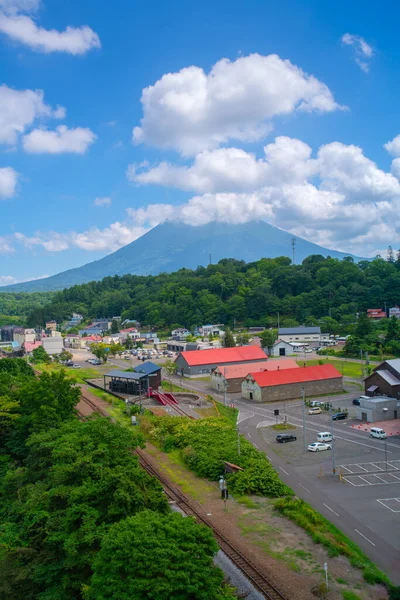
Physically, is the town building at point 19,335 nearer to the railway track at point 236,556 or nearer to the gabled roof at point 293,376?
the gabled roof at point 293,376

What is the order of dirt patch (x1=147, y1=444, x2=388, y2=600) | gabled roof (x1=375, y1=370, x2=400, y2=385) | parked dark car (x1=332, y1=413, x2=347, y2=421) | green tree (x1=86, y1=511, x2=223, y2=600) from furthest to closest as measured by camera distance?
gabled roof (x1=375, y1=370, x2=400, y2=385), parked dark car (x1=332, y1=413, x2=347, y2=421), dirt patch (x1=147, y1=444, x2=388, y2=600), green tree (x1=86, y1=511, x2=223, y2=600)

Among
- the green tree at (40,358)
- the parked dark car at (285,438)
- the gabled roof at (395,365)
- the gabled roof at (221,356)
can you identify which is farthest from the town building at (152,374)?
the green tree at (40,358)

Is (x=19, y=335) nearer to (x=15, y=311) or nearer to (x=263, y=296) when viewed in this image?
(x=263, y=296)

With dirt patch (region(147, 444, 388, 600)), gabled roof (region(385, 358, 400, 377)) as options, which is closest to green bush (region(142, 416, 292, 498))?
dirt patch (region(147, 444, 388, 600))

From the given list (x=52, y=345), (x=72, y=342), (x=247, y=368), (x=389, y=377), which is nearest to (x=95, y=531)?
(x=389, y=377)

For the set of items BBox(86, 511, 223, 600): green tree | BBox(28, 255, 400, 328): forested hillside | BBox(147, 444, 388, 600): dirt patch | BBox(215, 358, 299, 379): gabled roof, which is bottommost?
BBox(147, 444, 388, 600): dirt patch

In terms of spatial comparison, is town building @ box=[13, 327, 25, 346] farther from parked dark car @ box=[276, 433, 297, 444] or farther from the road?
parked dark car @ box=[276, 433, 297, 444]

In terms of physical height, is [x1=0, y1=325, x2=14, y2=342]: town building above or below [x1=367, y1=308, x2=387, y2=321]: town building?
below

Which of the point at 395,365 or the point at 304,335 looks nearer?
the point at 395,365
